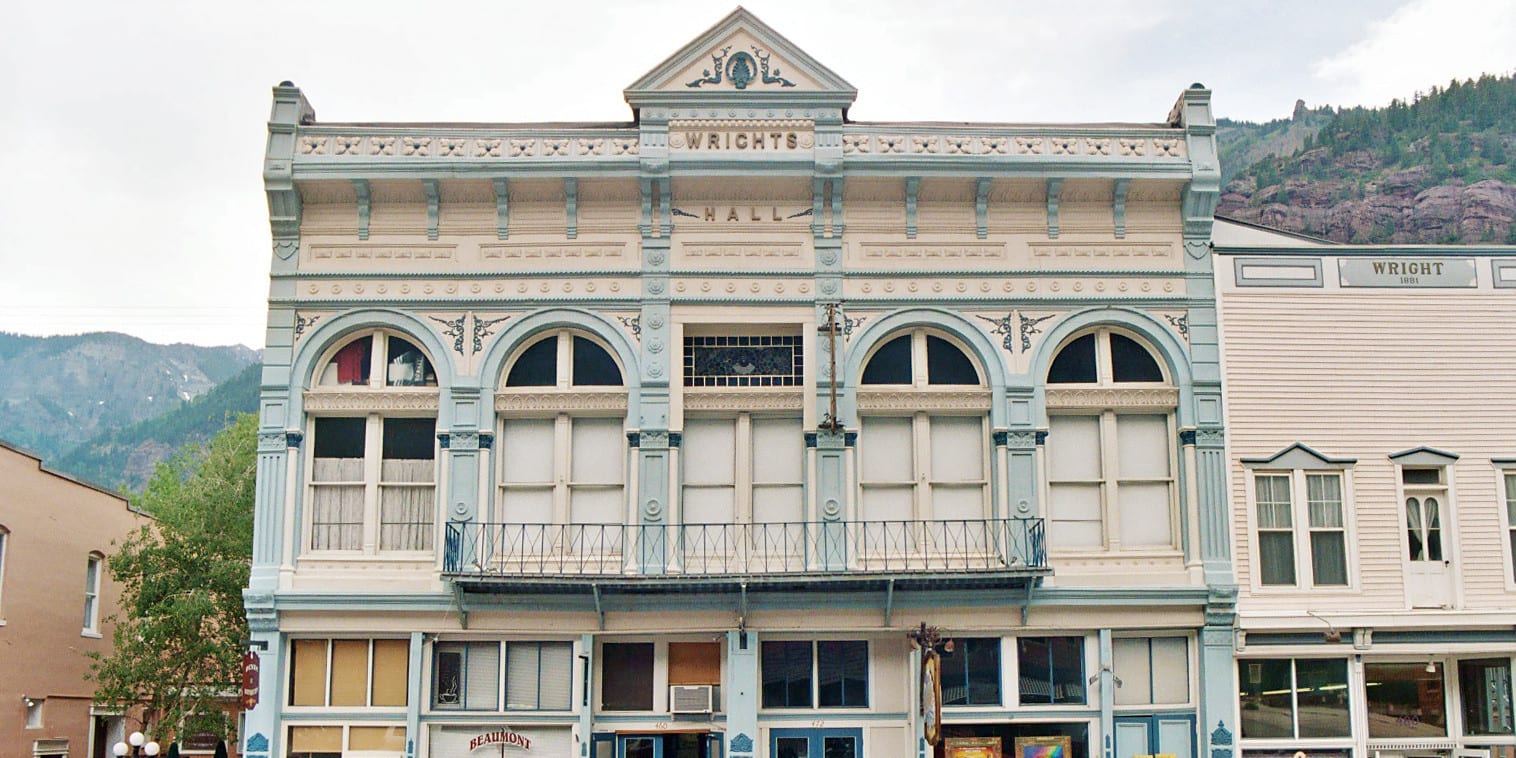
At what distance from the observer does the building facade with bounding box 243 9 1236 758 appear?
21.8 m

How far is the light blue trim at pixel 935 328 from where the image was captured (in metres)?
22.3

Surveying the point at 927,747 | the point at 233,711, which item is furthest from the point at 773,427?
the point at 233,711

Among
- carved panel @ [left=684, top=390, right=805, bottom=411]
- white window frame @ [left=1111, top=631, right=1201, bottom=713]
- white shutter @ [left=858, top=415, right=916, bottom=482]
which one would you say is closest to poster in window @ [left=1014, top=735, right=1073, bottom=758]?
white window frame @ [left=1111, top=631, right=1201, bottom=713]

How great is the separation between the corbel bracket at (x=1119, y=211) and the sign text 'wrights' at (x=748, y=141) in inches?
205

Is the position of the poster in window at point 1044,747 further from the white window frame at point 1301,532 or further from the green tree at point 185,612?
the green tree at point 185,612

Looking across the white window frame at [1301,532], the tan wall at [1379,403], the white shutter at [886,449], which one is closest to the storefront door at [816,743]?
the white shutter at [886,449]

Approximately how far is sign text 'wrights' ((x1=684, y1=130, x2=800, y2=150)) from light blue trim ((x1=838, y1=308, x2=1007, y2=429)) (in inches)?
125

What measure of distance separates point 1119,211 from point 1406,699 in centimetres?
890

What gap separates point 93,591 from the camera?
31.9m

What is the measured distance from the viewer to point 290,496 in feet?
72.4

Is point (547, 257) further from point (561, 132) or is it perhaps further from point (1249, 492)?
point (1249, 492)

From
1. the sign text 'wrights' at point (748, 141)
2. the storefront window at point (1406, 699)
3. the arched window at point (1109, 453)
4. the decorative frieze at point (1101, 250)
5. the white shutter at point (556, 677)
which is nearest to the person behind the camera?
the white shutter at point (556, 677)

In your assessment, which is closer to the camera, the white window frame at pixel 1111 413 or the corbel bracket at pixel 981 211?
the white window frame at pixel 1111 413

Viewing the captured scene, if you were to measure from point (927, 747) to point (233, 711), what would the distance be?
65.4 feet
